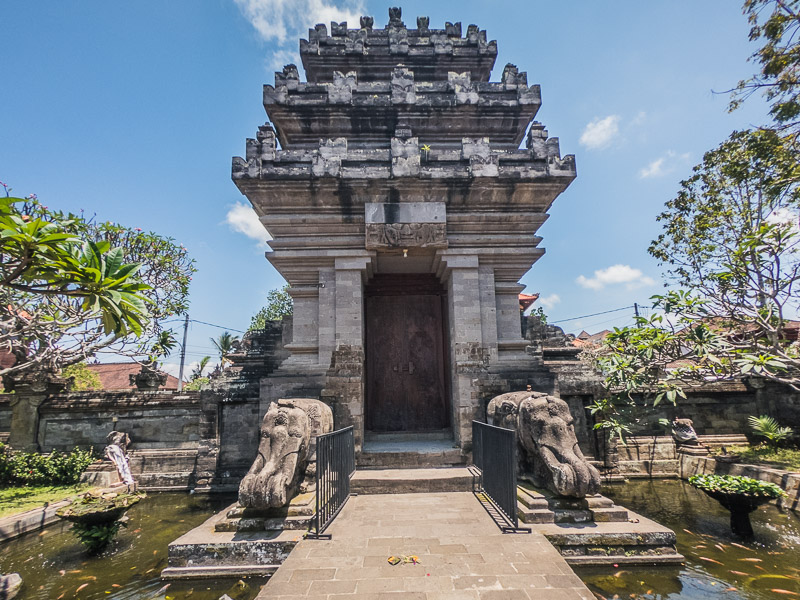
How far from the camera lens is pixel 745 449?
30.6ft

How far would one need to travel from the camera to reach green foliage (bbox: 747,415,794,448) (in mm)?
9166

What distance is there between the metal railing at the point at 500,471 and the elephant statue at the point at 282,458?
2.21m

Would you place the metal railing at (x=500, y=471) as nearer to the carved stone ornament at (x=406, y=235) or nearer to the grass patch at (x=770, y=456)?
the carved stone ornament at (x=406, y=235)

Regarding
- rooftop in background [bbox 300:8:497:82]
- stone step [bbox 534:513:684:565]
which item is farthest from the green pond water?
rooftop in background [bbox 300:8:497:82]

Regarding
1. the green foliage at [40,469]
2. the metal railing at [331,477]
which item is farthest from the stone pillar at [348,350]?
the green foliage at [40,469]

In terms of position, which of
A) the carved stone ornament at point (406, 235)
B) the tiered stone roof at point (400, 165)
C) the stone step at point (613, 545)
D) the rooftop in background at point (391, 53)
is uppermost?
the rooftop in background at point (391, 53)

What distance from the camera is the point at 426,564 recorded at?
Result: 3521 mm

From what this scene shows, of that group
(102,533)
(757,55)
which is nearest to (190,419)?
(102,533)

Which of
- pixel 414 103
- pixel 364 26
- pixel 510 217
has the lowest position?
pixel 510 217

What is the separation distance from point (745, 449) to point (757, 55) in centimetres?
847

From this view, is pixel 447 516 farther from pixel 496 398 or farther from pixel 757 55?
pixel 757 55

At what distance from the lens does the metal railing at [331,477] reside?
4.21 meters

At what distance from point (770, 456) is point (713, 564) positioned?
604 centimetres

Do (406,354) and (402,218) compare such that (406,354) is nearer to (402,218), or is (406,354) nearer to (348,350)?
(348,350)
